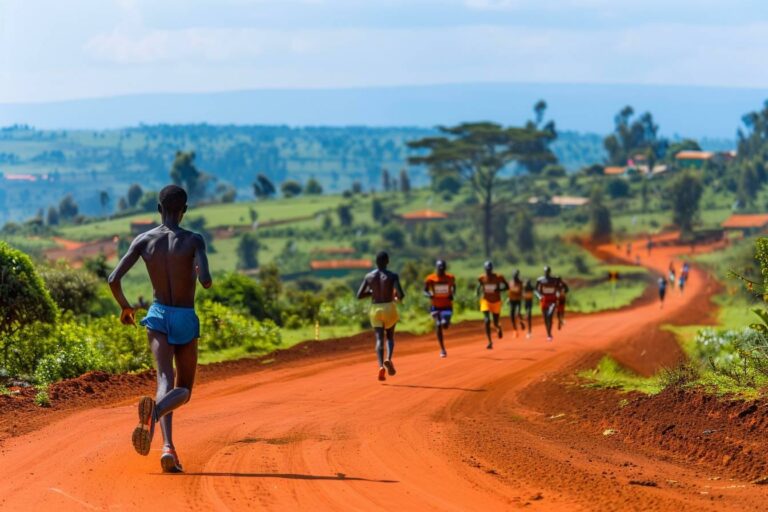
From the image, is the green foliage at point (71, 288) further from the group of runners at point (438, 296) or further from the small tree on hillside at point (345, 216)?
the small tree on hillside at point (345, 216)

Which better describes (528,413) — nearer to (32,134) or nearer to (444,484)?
(444,484)

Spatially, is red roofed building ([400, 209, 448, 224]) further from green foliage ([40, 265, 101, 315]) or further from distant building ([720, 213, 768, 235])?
green foliage ([40, 265, 101, 315])

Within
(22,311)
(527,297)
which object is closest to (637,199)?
(527,297)

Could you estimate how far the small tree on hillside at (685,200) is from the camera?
379ft

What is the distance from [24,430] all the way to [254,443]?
2677 millimetres

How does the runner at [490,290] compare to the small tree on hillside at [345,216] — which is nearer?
the runner at [490,290]

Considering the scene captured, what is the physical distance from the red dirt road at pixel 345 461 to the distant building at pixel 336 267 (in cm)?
9098

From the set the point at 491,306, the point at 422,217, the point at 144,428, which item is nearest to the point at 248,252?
the point at 422,217

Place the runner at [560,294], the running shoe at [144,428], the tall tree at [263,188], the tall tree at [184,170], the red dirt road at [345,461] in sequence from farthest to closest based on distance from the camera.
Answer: the tall tree at [263,188]
the tall tree at [184,170]
the runner at [560,294]
the running shoe at [144,428]
the red dirt road at [345,461]

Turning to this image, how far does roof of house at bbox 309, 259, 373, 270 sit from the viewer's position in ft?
360

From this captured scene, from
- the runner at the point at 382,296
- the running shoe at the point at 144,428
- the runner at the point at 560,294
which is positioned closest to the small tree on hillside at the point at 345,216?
the runner at the point at 560,294

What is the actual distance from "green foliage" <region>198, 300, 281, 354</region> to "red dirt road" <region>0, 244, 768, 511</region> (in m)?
4.66

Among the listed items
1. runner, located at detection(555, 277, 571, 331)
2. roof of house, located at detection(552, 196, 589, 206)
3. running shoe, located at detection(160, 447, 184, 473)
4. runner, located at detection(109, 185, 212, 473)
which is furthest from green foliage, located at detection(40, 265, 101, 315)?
roof of house, located at detection(552, 196, 589, 206)

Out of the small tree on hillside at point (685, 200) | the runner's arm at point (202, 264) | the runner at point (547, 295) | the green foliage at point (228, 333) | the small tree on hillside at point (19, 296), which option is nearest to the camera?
the runner's arm at point (202, 264)
